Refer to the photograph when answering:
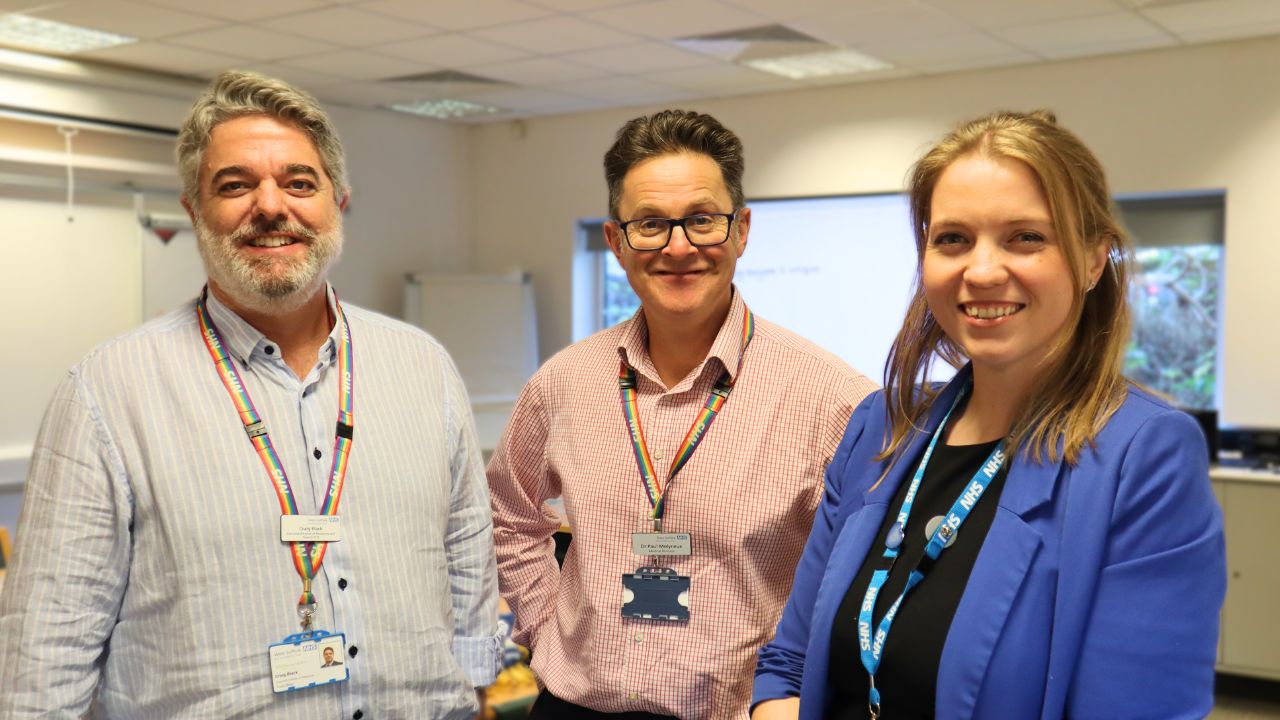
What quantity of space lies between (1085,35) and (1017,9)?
0.75m

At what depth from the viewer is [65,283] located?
21.2 ft

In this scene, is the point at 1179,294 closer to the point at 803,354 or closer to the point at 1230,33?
Result: the point at 1230,33

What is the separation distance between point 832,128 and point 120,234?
4.52 m

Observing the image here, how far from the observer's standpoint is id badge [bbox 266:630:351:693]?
69.0 inches

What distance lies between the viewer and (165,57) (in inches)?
242

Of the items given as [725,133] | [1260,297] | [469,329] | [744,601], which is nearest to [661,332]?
[725,133]

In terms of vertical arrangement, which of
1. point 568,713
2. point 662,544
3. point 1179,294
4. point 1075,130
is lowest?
point 568,713

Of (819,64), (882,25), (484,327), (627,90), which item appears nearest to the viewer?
(882,25)

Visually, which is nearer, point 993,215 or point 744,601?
point 993,215

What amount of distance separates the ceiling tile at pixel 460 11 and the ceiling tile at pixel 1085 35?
239 centimetres

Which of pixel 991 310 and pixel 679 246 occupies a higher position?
pixel 679 246

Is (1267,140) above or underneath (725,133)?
above

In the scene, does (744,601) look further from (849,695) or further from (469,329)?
(469,329)

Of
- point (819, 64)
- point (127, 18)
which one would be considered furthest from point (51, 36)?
point (819, 64)
